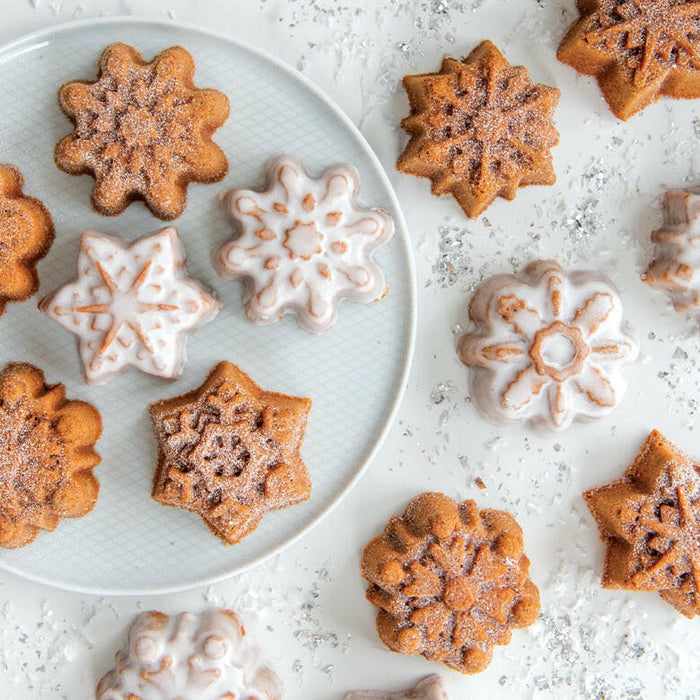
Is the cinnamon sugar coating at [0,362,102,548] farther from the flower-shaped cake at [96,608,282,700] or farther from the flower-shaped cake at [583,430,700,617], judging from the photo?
the flower-shaped cake at [583,430,700,617]

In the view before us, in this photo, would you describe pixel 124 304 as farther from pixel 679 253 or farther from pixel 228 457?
pixel 679 253

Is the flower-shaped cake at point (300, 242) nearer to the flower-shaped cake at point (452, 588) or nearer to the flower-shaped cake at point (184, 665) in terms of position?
the flower-shaped cake at point (452, 588)

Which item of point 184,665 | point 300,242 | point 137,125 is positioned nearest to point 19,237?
point 137,125

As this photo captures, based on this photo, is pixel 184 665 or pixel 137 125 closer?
pixel 137 125

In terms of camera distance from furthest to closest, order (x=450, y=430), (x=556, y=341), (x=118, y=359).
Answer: (x=450, y=430), (x=556, y=341), (x=118, y=359)

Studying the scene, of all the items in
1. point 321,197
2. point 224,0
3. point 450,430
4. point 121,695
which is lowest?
point 121,695

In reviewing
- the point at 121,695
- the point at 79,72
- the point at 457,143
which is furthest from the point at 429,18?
the point at 121,695

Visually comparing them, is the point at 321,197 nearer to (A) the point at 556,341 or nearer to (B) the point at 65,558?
(A) the point at 556,341
